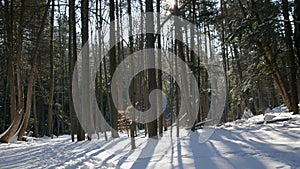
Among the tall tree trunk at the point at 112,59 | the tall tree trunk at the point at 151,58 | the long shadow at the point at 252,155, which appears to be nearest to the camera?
the long shadow at the point at 252,155

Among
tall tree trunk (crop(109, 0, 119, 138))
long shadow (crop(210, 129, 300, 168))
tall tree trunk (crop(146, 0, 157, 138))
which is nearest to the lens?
long shadow (crop(210, 129, 300, 168))

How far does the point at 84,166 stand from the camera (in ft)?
19.3

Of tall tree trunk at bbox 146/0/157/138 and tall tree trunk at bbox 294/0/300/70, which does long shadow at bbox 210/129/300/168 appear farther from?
tall tree trunk at bbox 294/0/300/70

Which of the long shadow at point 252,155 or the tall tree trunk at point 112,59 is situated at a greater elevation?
the tall tree trunk at point 112,59

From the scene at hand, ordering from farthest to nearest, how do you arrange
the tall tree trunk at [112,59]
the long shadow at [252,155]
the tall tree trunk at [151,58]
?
the tall tree trunk at [112,59]
the tall tree trunk at [151,58]
the long shadow at [252,155]

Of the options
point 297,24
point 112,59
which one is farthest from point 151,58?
point 297,24

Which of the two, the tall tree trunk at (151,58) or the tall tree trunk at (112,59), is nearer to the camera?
the tall tree trunk at (151,58)

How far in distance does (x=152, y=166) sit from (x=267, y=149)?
1802 mm

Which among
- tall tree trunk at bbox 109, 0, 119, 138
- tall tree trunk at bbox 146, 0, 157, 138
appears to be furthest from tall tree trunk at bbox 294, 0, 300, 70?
tall tree trunk at bbox 109, 0, 119, 138

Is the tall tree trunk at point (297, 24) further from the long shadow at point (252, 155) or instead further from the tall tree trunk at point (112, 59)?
the tall tree trunk at point (112, 59)

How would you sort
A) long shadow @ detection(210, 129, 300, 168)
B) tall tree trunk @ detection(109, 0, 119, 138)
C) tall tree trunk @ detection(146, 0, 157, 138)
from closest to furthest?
1. long shadow @ detection(210, 129, 300, 168)
2. tall tree trunk @ detection(146, 0, 157, 138)
3. tall tree trunk @ detection(109, 0, 119, 138)

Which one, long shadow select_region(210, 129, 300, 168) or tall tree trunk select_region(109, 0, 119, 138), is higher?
tall tree trunk select_region(109, 0, 119, 138)

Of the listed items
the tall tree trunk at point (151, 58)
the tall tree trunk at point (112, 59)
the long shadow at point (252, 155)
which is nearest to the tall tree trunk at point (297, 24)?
the tall tree trunk at point (151, 58)

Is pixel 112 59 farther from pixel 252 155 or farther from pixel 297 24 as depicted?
pixel 252 155
